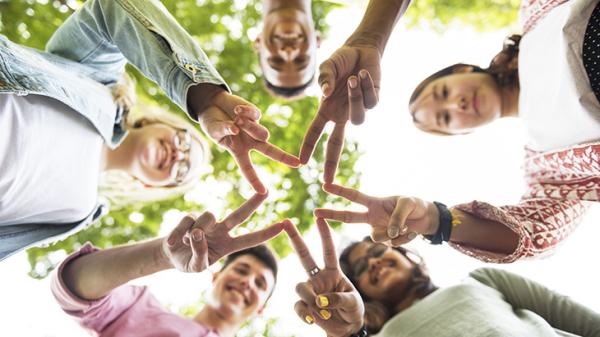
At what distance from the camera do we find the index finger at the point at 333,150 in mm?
972

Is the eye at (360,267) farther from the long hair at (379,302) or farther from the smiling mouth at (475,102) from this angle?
the smiling mouth at (475,102)

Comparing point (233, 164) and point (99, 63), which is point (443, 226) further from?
point (233, 164)

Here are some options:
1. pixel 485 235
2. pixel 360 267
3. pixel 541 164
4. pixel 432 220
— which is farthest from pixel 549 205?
pixel 360 267

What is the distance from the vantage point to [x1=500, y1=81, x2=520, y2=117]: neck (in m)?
1.33

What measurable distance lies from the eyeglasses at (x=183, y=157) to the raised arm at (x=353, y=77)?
575 millimetres

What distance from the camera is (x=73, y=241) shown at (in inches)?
78.1

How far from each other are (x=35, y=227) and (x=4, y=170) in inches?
10.2

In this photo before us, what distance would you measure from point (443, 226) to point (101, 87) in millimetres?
899

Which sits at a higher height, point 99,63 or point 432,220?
point 99,63

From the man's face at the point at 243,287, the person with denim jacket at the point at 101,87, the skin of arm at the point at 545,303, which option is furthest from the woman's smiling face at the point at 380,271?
the person with denim jacket at the point at 101,87

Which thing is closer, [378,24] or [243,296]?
[378,24]

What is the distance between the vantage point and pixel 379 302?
1343 millimetres

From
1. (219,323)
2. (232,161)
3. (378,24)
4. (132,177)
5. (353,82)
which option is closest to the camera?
(353,82)

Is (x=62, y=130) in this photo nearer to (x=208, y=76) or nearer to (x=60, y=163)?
(x=60, y=163)
